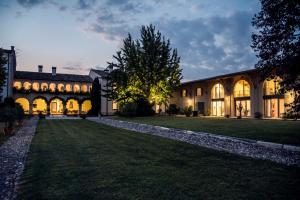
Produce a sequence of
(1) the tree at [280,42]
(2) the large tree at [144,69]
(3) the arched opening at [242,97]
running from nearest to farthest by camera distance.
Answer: (1) the tree at [280,42] < (3) the arched opening at [242,97] < (2) the large tree at [144,69]

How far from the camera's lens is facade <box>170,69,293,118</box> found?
26.6m

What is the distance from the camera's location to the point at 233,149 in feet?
25.8

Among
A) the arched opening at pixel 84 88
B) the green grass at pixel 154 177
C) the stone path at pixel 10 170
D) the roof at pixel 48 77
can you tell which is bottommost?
the stone path at pixel 10 170

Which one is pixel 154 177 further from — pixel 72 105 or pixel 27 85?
pixel 72 105

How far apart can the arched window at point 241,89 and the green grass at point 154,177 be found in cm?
2510

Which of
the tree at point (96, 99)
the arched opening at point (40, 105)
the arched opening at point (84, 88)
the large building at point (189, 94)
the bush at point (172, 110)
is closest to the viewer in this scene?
the large building at point (189, 94)

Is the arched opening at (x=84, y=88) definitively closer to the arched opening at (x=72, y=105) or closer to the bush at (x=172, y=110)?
the arched opening at (x=72, y=105)

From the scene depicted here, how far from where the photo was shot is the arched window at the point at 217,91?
33.8m

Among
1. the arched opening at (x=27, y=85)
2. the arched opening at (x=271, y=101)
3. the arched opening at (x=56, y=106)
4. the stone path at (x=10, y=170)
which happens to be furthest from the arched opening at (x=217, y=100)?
the arched opening at (x=27, y=85)

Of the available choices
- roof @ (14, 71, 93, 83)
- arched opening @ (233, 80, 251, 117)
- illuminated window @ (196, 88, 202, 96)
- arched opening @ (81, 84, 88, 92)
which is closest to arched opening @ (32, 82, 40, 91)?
roof @ (14, 71, 93, 83)

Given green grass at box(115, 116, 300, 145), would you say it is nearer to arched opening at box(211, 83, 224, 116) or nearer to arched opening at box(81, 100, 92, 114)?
arched opening at box(211, 83, 224, 116)

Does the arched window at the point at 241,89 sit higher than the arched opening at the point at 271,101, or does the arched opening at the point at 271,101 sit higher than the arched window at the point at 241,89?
the arched window at the point at 241,89

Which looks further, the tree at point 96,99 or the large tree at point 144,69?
the tree at point 96,99

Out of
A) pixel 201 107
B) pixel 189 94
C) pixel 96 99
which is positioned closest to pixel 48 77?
pixel 96 99
